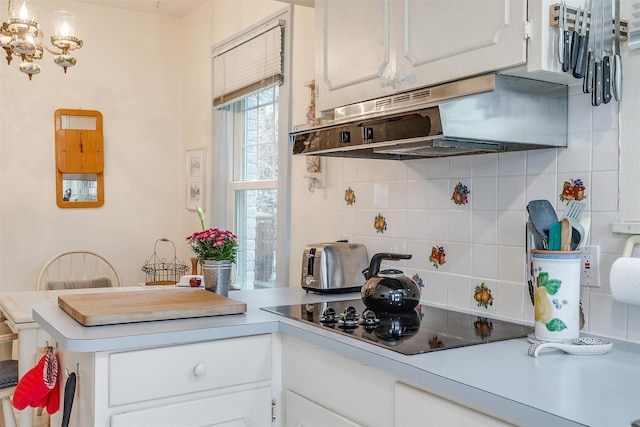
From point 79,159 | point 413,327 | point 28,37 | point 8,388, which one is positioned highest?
point 28,37

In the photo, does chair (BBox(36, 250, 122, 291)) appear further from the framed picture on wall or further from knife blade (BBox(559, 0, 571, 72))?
knife blade (BBox(559, 0, 571, 72))

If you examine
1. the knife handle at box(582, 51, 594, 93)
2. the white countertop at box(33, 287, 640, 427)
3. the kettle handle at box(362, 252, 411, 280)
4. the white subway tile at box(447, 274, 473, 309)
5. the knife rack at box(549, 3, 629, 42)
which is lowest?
the white countertop at box(33, 287, 640, 427)

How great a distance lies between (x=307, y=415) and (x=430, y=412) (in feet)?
1.71

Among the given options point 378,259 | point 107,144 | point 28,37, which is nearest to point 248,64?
point 28,37

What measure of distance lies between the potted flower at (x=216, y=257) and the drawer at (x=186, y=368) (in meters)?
0.51

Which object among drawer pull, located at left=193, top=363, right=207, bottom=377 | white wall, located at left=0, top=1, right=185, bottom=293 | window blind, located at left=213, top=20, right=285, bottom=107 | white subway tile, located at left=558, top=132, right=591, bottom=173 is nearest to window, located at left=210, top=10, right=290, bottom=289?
window blind, located at left=213, top=20, right=285, bottom=107

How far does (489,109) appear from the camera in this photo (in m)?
1.58

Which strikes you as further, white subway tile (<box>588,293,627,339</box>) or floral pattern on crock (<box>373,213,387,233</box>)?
floral pattern on crock (<box>373,213,387,233</box>)

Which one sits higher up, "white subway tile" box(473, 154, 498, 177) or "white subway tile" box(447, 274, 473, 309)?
"white subway tile" box(473, 154, 498, 177)

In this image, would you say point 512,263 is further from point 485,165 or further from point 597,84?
point 597,84

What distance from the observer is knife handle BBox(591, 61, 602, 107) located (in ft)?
4.88

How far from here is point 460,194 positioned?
201 centimetres

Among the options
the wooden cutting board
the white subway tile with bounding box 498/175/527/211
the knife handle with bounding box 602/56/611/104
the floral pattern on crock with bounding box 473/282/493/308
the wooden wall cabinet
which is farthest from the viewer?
the wooden wall cabinet

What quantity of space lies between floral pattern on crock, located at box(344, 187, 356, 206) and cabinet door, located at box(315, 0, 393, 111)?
18.4 inches
